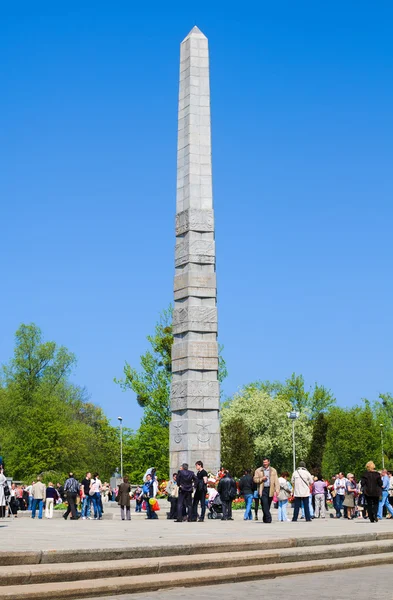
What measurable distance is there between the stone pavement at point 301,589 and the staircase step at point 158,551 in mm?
1467

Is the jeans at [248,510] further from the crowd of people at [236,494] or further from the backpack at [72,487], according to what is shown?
the backpack at [72,487]

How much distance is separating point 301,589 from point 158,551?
→ 2.64 meters

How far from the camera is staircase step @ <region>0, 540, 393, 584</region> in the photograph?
12406mm

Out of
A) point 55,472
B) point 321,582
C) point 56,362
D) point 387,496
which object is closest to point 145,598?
point 321,582

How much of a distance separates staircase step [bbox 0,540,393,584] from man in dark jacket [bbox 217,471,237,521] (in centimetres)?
1016

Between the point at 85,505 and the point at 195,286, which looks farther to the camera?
the point at 195,286

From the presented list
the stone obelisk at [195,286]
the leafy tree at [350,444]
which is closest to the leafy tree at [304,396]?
the leafy tree at [350,444]

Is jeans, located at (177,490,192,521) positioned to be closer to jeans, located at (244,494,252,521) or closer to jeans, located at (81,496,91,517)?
jeans, located at (244,494,252,521)

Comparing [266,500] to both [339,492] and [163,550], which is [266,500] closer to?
[339,492]

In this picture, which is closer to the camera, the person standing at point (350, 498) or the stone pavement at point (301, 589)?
the stone pavement at point (301, 589)

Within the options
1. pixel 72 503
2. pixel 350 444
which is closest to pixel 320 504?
pixel 72 503

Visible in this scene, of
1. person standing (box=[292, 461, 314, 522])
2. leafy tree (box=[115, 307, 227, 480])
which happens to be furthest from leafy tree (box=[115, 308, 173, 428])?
person standing (box=[292, 461, 314, 522])

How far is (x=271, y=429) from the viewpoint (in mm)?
80625

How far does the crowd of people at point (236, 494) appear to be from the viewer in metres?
25.4
